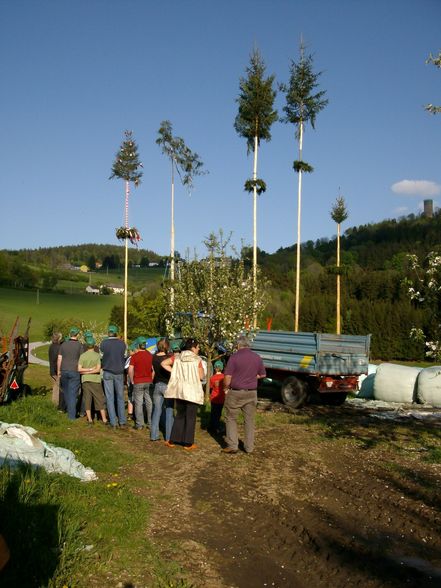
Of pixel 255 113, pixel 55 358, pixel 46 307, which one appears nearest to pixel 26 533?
pixel 55 358

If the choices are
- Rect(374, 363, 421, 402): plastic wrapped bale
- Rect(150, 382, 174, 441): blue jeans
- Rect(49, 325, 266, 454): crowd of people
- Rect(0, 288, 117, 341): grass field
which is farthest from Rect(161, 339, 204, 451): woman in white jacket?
Rect(0, 288, 117, 341): grass field

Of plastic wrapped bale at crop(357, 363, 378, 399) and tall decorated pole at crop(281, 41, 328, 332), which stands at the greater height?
tall decorated pole at crop(281, 41, 328, 332)

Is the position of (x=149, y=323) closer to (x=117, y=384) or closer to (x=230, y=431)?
(x=117, y=384)

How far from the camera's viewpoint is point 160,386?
30.9 feet

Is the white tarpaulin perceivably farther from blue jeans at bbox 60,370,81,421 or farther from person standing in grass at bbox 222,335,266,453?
blue jeans at bbox 60,370,81,421

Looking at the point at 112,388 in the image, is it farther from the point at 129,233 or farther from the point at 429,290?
the point at 129,233

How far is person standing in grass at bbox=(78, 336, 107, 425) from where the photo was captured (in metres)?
10.6

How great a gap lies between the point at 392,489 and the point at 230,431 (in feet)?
8.26

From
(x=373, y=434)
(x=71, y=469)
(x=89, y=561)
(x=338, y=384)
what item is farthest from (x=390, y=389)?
(x=89, y=561)

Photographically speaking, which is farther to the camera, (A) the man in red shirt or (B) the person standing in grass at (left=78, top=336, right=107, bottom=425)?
(B) the person standing in grass at (left=78, top=336, right=107, bottom=425)

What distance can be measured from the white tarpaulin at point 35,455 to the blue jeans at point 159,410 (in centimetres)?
223

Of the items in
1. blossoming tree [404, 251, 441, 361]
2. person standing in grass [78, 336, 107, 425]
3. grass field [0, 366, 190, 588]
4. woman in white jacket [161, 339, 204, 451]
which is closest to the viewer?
grass field [0, 366, 190, 588]

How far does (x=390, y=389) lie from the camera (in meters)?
16.4

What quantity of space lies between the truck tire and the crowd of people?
15.2ft
